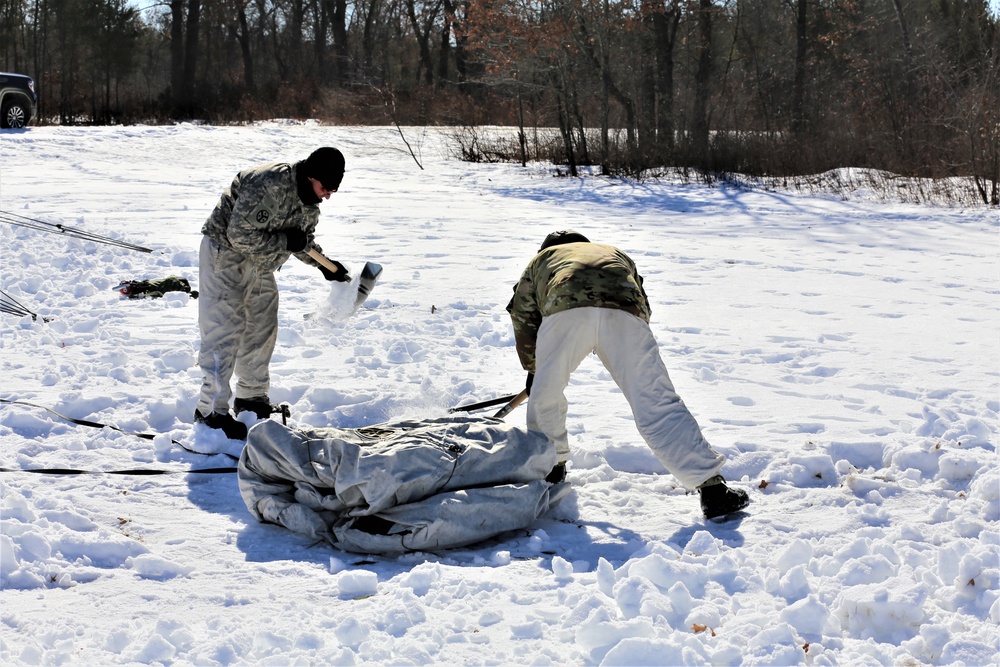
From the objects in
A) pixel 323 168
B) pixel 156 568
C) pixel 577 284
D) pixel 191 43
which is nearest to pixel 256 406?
pixel 323 168

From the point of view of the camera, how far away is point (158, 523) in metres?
4.39

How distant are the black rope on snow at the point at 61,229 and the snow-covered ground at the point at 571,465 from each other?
14cm

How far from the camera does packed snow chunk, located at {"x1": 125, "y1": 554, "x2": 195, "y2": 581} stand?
3.70 meters

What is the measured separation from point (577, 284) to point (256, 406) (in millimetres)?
2471

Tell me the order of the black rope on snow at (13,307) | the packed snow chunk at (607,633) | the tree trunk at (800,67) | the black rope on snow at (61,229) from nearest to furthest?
the packed snow chunk at (607,633) < the black rope on snow at (13,307) < the black rope on snow at (61,229) < the tree trunk at (800,67)

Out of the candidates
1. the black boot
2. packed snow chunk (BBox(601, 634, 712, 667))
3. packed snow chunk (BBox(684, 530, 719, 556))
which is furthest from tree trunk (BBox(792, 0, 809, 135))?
packed snow chunk (BBox(601, 634, 712, 667))

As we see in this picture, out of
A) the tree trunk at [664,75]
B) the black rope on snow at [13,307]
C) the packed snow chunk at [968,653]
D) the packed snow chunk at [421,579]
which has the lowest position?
the packed snow chunk at [968,653]

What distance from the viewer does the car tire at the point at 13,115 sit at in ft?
67.1

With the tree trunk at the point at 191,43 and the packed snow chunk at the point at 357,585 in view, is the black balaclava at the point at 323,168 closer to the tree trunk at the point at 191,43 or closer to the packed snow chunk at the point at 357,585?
the packed snow chunk at the point at 357,585

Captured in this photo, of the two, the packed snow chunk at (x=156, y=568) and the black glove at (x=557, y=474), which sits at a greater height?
the black glove at (x=557, y=474)

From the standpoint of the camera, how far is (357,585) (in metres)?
3.55

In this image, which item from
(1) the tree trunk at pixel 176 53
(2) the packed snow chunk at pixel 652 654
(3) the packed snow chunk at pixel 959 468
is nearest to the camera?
Answer: (2) the packed snow chunk at pixel 652 654

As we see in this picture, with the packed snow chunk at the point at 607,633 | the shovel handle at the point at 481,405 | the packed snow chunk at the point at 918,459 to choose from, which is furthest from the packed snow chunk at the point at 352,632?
the packed snow chunk at the point at 918,459

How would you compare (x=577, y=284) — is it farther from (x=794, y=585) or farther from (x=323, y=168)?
(x=323, y=168)
